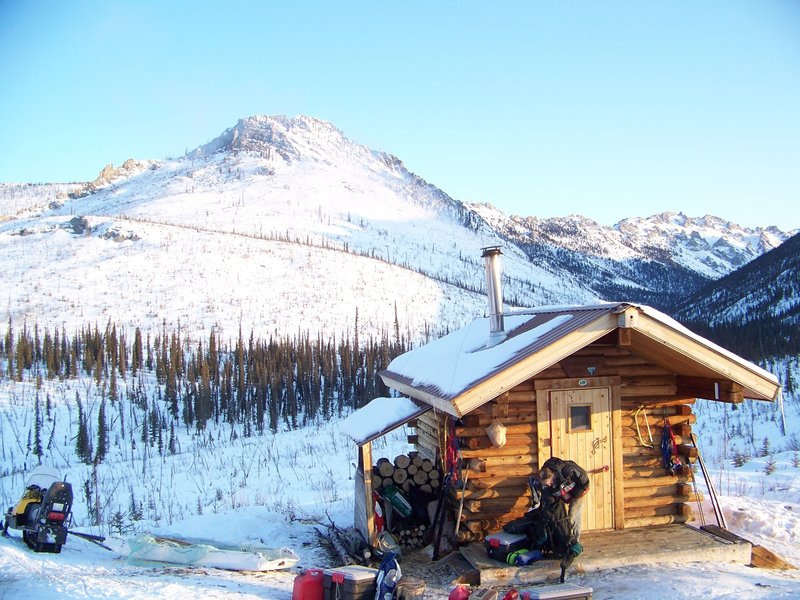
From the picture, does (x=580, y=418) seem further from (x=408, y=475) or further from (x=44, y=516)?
(x=44, y=516)

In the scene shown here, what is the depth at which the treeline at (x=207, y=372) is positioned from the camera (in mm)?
42500

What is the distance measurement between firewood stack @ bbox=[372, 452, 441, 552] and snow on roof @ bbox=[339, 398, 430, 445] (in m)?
0.76

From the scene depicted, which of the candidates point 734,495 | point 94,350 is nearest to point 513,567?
point 734,495

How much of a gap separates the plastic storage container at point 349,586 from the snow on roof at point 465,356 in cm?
244

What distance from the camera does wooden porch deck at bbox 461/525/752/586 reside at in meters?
7.96

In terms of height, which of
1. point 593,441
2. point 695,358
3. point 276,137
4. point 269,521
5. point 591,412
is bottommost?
point 269,521

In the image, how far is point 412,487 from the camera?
10094mm

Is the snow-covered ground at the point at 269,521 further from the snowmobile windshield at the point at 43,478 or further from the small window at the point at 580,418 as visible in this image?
the small window at the point at 580,418

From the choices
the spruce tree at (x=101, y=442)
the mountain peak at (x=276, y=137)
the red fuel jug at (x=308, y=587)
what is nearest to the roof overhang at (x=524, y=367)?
the red fuel jug at (x=308, y=587)

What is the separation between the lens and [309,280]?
66000mm

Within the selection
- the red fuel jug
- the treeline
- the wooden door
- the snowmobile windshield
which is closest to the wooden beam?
the wooden door

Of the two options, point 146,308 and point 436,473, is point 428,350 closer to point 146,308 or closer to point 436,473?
point 436,473

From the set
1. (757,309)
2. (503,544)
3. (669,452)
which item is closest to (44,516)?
(503,544)

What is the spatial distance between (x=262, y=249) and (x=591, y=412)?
65686 millimetres
